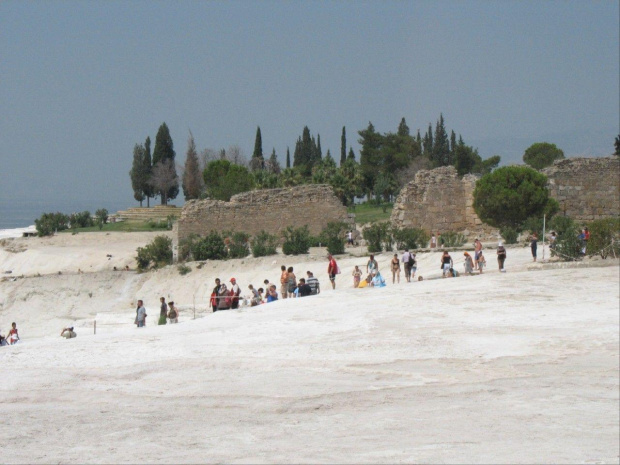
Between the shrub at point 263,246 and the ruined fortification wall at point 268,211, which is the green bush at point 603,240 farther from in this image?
the ruined fortification wall at point 268,211

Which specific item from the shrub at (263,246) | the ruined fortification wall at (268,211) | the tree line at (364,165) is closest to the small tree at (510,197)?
the ruined fortification wall at (268,211)

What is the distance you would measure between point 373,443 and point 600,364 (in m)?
4.18

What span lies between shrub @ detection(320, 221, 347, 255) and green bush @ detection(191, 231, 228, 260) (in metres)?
3.00

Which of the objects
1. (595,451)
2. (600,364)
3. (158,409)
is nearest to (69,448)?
(158,409)

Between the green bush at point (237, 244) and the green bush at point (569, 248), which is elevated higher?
the green bush at point (237, 244)

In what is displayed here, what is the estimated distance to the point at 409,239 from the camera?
2559 cm

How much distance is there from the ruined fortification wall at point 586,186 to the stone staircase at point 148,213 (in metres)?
21.9

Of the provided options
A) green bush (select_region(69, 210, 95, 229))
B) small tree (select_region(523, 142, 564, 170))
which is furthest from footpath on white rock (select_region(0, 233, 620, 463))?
small tree (select_region(523, 142, 564, 170))

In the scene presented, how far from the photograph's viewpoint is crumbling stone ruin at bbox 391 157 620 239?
97.5 ft

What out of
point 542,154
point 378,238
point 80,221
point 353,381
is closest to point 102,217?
point 80,221

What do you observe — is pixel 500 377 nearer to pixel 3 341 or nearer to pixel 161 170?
pixel 3 341

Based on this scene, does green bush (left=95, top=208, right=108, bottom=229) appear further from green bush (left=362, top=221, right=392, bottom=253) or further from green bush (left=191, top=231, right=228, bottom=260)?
green bush (left=362, top=221, right=392, bottom=253)

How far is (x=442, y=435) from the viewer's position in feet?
29.0

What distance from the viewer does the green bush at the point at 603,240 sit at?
1895 cm
